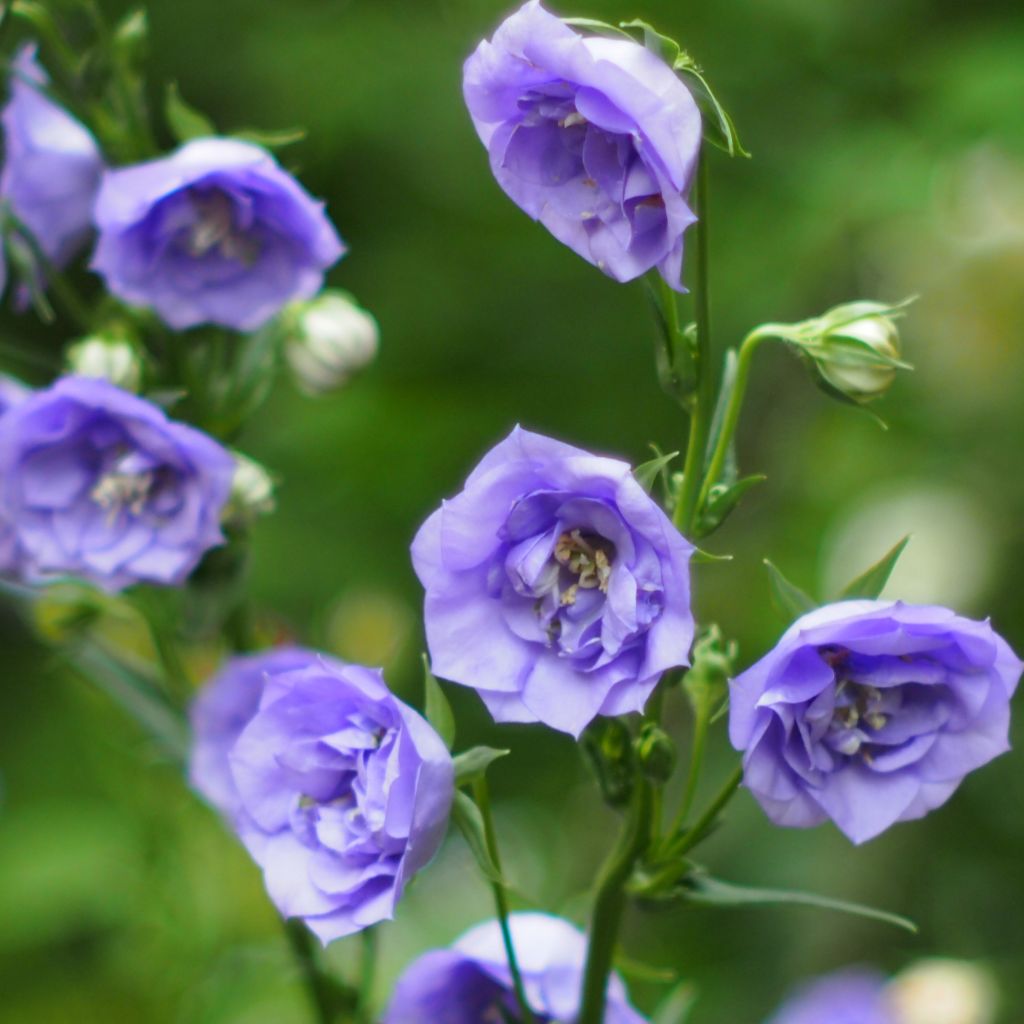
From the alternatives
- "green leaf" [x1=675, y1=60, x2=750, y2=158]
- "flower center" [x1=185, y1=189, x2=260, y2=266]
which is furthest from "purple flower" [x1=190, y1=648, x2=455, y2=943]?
"flower center" [x1=185, y1=189, x2=260, y2=266]

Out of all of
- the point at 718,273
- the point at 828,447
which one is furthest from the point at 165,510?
the point at 828,447

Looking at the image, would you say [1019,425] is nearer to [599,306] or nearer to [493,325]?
[599,306]

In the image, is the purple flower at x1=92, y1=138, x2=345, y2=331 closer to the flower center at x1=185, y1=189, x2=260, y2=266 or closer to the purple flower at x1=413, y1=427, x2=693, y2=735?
the flower center at x1=185, y1=189, x2=260, y2=266

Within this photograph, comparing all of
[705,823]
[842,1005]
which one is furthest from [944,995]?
[705,823]

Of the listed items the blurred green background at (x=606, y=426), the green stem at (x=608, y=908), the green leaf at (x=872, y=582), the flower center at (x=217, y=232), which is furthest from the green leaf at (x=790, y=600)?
the blurred green background at (x=606, y=426)

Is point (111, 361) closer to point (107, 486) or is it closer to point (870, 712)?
point (107, 486)
